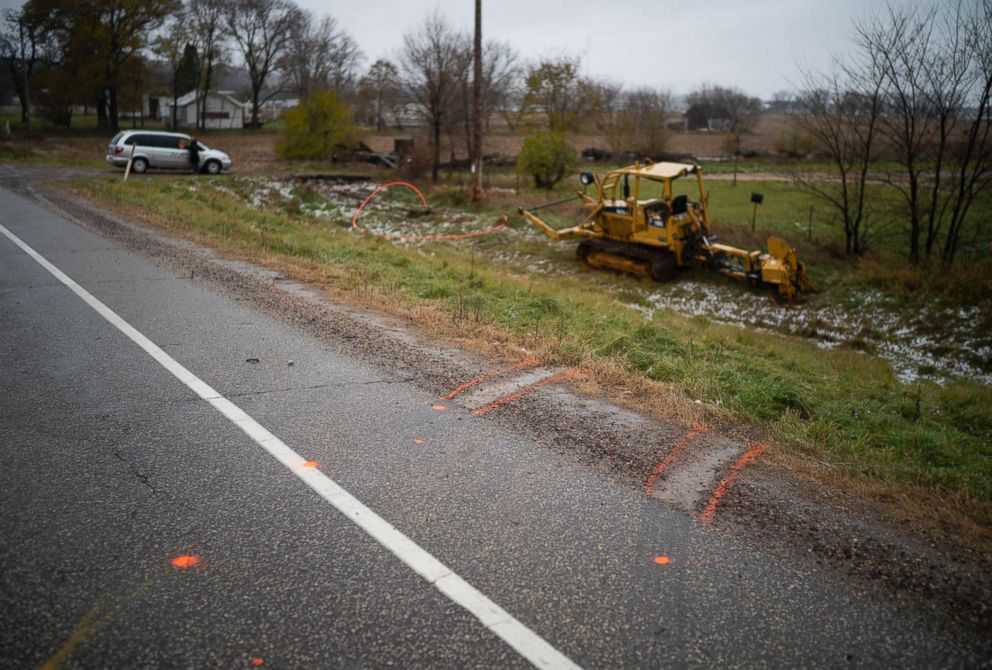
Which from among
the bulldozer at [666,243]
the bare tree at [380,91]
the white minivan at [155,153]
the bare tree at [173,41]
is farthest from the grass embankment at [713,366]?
the bare tree at [173,41]

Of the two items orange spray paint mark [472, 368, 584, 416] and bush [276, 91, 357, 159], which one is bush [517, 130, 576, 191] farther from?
orange spray paint mark [472, 368, 584, 416]

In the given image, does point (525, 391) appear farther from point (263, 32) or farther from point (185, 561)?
point (263, 32)

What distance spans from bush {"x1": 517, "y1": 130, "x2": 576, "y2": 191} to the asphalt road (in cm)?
2767

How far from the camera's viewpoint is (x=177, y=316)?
7.91 metres

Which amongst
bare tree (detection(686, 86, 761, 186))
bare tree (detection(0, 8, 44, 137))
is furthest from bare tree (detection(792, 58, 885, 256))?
bare tree (detection(686, 86, 761, 186))

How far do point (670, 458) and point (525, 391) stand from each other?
62.8 inches

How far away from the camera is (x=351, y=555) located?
3.47m

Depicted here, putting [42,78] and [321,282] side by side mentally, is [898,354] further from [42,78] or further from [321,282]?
[42,78]

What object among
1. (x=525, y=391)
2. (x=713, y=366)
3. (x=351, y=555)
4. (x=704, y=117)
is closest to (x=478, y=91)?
(x=713, y=366)

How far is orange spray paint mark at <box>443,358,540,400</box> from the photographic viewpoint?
5945mm

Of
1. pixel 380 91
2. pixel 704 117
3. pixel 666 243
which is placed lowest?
pixel 666 243

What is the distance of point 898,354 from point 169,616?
1359cm

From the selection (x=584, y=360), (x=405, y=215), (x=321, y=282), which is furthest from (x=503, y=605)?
(x=405, y=215)

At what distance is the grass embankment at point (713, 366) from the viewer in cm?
521
